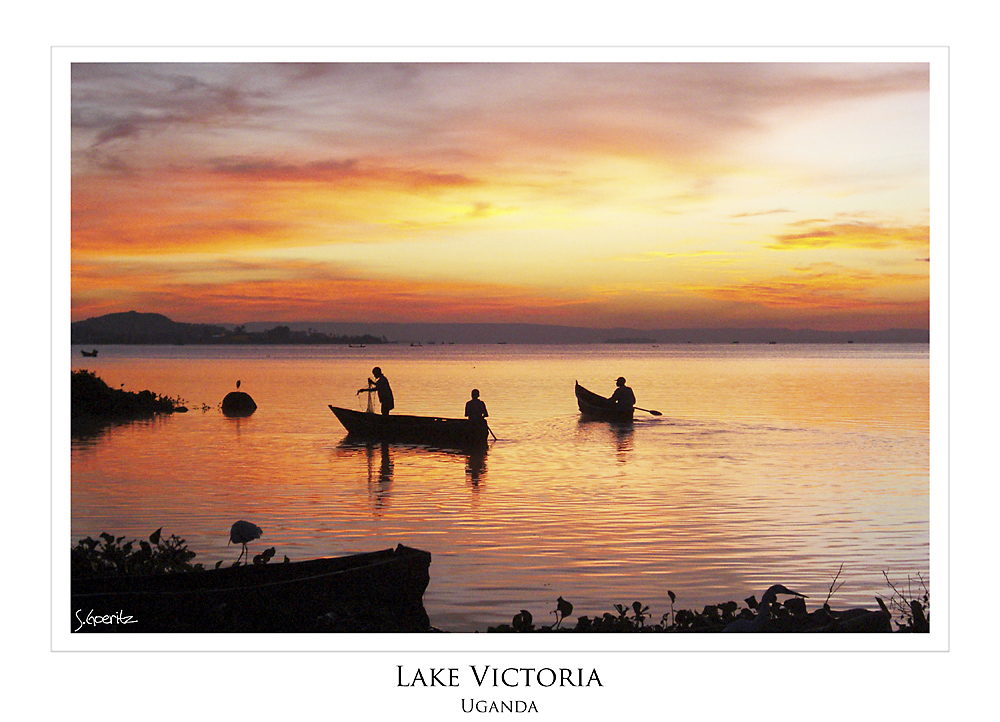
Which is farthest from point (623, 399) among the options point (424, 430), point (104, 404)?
point (104, 404)

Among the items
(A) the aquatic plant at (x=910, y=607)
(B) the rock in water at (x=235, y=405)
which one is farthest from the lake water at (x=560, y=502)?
(B) the rock in water at (x=235, y=405)

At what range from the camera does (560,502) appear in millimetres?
15789

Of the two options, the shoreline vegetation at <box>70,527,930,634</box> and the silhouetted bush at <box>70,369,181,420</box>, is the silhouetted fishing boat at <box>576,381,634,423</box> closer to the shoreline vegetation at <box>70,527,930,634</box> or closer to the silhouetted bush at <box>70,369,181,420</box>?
the silhouetted bush at <box>70,369,181,420</box>

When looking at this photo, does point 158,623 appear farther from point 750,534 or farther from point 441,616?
point 750,534

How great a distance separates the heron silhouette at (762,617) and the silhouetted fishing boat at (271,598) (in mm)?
2971

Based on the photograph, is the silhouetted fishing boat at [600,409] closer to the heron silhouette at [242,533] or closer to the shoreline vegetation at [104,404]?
the shoreline vegetation at [104,404]

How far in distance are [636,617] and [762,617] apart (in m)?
1.32

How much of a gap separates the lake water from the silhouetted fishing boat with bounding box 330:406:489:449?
0.39 meters
